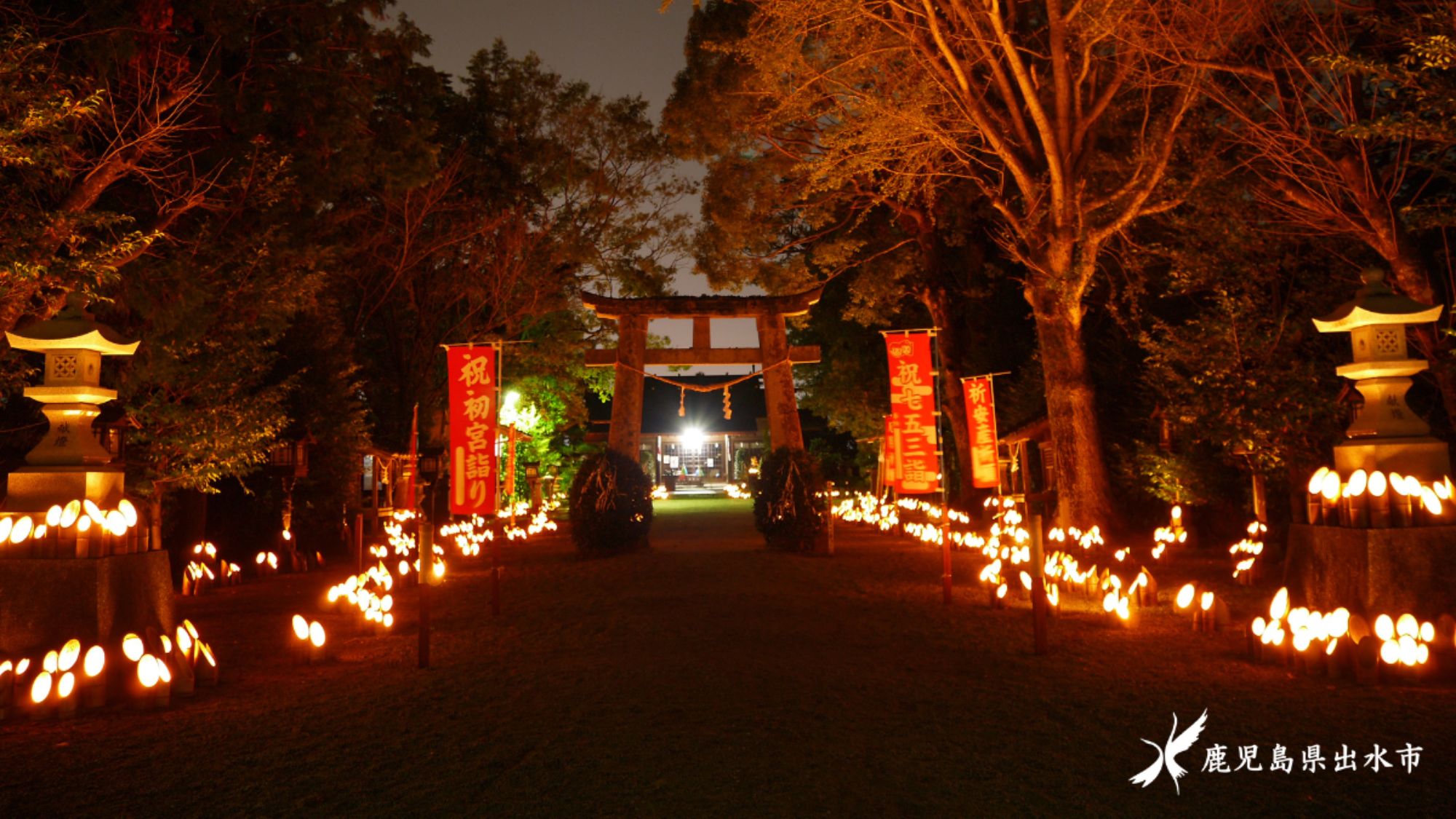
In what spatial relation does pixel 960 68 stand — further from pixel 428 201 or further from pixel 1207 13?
pixel 428 201

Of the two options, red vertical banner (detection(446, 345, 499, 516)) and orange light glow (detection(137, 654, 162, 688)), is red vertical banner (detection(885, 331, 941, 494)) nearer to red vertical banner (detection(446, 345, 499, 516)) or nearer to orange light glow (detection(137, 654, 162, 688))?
red vertical banner (detection(446, 345, 499, 516))

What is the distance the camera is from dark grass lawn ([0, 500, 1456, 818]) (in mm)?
4336

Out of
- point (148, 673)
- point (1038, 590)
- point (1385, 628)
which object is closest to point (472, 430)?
point (148, 673)

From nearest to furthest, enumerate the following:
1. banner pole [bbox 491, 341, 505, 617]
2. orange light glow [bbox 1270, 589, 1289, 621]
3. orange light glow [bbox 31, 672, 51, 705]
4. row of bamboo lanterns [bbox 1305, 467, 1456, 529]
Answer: orange light glow [bbox 31, 672, 51, 705]
row of bamboo lanterns [bbox 1305, 467, 1456, 529]
orange light glow [bbox 1270, 589, 1289, 621]
banner pole [bbox 491, 341, 505, 617]

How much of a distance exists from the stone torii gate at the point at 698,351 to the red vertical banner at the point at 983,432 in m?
3.20

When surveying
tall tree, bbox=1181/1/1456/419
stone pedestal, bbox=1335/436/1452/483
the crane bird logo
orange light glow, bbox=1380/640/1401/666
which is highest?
tall tree, bbox=1181/1/1456/419

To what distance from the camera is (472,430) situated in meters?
14.2

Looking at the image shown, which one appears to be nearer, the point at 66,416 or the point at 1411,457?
the point at 1411,457

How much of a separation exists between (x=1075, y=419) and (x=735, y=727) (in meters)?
9.18

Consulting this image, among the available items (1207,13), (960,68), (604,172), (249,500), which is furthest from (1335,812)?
(604,172)

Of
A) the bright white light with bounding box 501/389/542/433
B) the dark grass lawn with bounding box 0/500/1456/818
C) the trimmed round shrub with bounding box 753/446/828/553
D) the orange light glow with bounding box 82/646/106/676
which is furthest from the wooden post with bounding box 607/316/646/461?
the orange light glow with bounding box 82/646/106/676

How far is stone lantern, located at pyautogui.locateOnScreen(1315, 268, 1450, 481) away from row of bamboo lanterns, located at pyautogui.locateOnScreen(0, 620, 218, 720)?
8842 millimetres

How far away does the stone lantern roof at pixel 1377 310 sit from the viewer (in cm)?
677

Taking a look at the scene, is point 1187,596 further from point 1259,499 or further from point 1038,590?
point 1259,499
